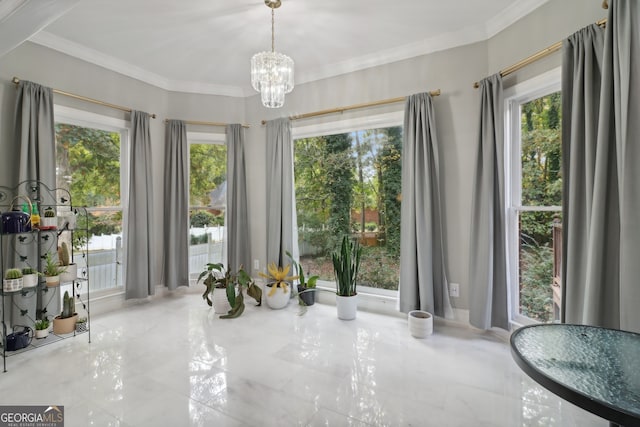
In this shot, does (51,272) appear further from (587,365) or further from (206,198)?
(587,365)

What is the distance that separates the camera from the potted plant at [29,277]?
7.93 ft

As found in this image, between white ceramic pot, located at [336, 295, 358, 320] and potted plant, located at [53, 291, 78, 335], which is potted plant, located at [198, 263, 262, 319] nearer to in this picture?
white ceramic pot, located at [336, 295, 358, 320]

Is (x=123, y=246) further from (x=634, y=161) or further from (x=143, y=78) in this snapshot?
(x=634, y=161)

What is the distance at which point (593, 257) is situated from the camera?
1741 millimetres

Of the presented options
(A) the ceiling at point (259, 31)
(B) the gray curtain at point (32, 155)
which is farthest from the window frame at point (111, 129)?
(A) the ceiling at point (259, 31)

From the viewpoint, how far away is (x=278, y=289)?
3.53m

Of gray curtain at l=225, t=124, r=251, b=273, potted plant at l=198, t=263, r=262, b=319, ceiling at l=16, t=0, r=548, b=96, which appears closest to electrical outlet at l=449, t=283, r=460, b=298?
potted plant at l=198, t=263, r=262, b=319

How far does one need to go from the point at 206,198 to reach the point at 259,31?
216 centimetres

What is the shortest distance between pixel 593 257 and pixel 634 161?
526mm

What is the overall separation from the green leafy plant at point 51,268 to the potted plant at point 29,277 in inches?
3.8

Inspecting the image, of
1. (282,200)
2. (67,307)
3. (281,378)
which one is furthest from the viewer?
(282,200)

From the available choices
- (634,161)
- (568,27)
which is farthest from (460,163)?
(634,161)

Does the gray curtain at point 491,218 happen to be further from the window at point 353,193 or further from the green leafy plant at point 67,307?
the green leafy plant at point 67,307

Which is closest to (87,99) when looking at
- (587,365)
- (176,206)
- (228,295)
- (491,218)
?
(176,206)
